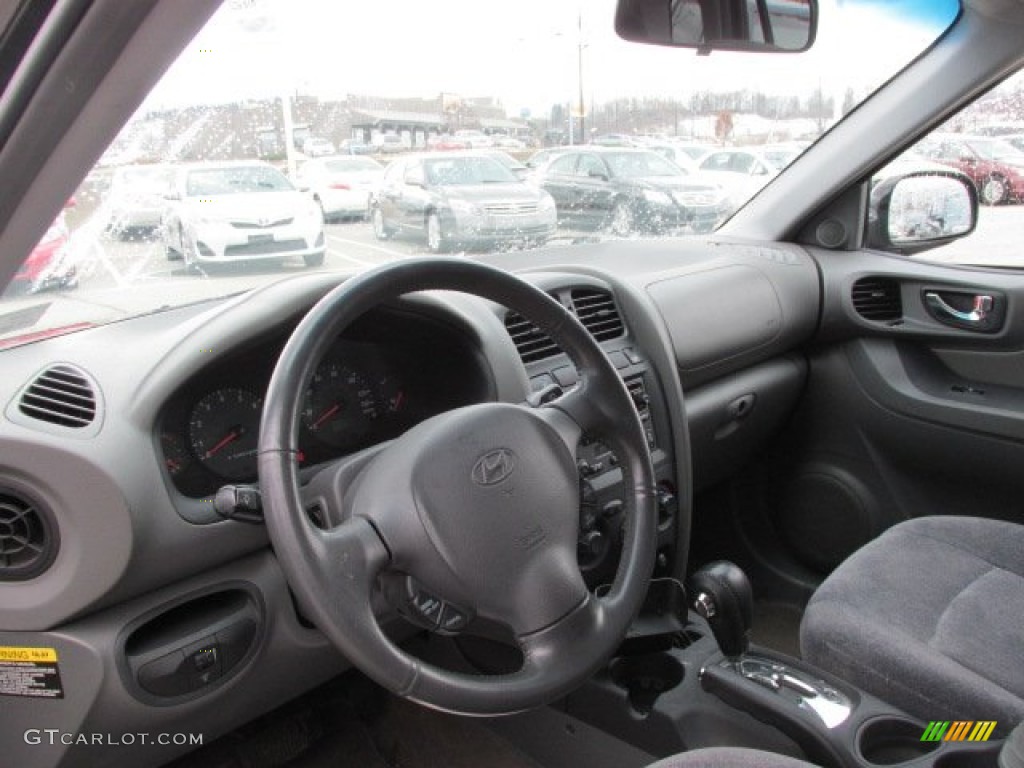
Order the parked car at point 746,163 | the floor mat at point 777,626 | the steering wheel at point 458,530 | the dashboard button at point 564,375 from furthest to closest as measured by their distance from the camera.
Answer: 1. the parked car at point 746,163
2. the floor mat at point 777,626
3. the dashboard button at point 564,375
4. the steering wheel at point 458,530

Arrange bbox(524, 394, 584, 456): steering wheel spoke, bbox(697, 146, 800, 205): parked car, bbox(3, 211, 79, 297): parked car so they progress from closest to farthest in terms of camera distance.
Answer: bbox(3, 211, 79, 297): parked car, bbox(524, 394, 584, 456): steering wheel spoke, bbox(697, 146, 800, 205): parked car

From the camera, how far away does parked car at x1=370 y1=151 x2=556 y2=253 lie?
2340 millimetres

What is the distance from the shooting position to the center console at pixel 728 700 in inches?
65.6

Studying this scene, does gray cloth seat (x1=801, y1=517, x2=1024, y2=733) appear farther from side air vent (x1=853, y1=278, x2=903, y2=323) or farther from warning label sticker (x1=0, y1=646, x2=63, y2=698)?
warning label sticker (x1=0, y1=646, x2=63, y2=698)

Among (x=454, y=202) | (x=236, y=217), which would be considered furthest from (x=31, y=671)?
(x=454, y=202)

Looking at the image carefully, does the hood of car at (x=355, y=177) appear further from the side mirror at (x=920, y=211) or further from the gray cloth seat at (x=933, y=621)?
the side mirror at (x=920, y=211)

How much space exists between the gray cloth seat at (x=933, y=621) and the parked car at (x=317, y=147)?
1472 mm

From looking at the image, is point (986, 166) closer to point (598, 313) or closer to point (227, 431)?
point (598, 313)

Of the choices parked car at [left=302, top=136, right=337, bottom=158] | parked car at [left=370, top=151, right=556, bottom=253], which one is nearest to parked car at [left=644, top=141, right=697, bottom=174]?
parked car at [left=370, top=151, right=556, bottom=253]

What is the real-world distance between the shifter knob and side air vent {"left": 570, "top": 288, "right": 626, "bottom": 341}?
31.0 inches

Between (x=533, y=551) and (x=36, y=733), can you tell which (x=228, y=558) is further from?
(x=533, y=551)

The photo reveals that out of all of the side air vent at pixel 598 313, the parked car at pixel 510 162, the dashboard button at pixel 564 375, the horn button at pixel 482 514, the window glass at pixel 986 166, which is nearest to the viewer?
the horn button at pixel 482 514

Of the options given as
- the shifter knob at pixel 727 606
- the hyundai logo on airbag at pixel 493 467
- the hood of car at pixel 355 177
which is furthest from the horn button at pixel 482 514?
the hood of car at pixel 355 177

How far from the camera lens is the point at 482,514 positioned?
136 cm
